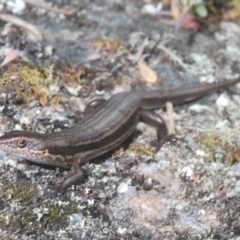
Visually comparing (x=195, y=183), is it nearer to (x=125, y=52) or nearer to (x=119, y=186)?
(x=119, y=186)

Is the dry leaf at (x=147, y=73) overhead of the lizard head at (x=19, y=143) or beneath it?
beneath

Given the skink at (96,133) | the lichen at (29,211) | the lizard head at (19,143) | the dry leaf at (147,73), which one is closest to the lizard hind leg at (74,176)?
the skink at (96,133)

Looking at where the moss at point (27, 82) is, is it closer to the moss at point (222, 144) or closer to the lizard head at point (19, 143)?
the lizard head at point (19, 143)

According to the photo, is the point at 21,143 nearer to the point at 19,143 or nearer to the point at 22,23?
the point at 19,143

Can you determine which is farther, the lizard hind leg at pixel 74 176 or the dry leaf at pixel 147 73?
the dry leaf at pixel 147 73

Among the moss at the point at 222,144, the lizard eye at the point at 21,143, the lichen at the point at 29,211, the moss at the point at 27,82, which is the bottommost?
the moss at the point at 222,144

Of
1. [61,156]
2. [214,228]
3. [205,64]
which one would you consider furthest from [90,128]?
[205,64]
